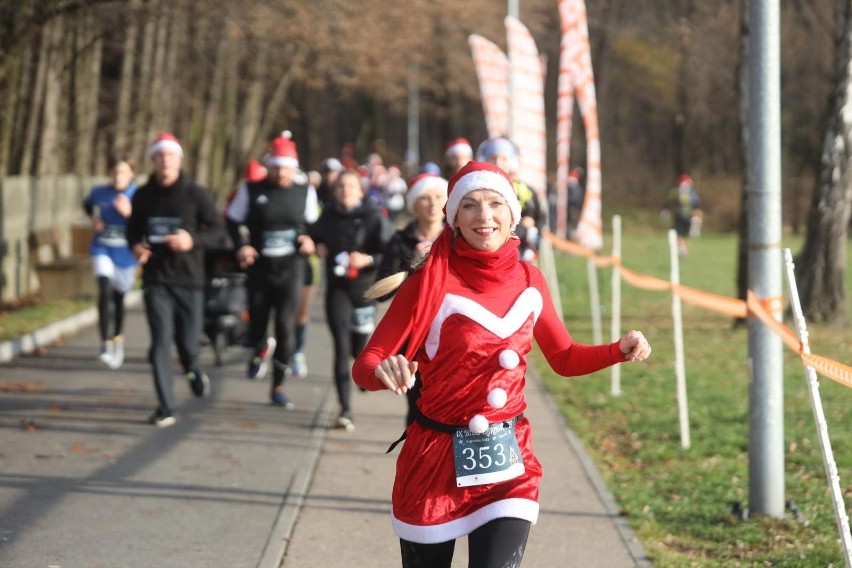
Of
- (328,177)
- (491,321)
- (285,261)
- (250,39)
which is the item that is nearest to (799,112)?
(250,39)

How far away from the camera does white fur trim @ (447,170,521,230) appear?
4504 mm

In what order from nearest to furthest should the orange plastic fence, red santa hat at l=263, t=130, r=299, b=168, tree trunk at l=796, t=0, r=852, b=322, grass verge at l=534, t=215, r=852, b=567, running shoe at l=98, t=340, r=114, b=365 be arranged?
the orange plastic fence
grass verge at l=534, t=215, r=852, b=567
red santa hat at l=263, t=130, r=299, b=168
running shoe at l=98, t=340, r=114, b=365
tree trunk at l=796, t=0, r=852, b=322

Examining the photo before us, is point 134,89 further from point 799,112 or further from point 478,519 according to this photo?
point 799,112

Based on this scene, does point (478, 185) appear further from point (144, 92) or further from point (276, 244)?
point (144, 92)

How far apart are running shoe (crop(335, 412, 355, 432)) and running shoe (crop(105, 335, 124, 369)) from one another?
3.56m

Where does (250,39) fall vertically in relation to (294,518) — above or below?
above

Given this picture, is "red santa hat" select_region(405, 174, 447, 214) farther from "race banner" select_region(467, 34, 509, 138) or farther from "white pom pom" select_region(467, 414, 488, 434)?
"race banner" select_region(467, 34, 509, 138)

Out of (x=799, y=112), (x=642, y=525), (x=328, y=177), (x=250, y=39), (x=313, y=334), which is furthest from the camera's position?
(x=799, y=112)

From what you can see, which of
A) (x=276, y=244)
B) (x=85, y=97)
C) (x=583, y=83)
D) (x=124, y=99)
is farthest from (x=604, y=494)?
(x=124, y=99)

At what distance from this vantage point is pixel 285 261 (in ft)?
36.5

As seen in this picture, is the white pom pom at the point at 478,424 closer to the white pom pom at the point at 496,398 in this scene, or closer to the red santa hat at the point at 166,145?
the white pom pom at the point at 496,398

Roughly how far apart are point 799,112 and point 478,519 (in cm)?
6295

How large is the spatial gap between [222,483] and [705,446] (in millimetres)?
3525

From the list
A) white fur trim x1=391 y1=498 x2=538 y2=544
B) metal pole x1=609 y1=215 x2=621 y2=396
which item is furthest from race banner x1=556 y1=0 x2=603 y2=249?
white fur trim x1=391 y1=498 x2=538 y2=544
